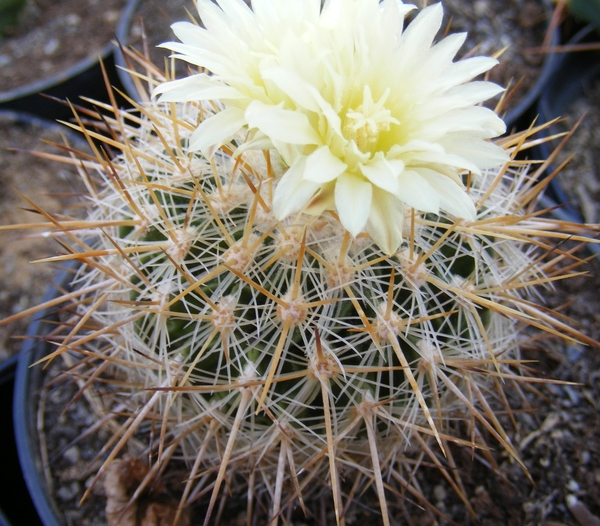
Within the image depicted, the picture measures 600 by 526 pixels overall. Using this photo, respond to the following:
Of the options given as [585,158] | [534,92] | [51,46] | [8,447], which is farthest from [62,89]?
[585,158]

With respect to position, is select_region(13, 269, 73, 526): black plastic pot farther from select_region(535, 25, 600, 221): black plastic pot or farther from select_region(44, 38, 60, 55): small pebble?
select_region(535, 25, 600, 221): black plastic pot

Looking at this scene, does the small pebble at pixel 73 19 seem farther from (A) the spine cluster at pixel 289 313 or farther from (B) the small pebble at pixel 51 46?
(A) the spine cluster at pixel 289 313

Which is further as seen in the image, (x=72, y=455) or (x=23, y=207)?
(x=23, y=207)

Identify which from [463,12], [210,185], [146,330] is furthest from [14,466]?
[463,12]

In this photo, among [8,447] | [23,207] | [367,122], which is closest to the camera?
[367,122]

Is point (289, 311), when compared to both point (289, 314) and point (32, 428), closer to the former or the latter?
point (289, 314)

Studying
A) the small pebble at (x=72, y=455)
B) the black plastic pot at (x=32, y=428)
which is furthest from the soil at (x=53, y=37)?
the small pebble at (x=72, y=455)
